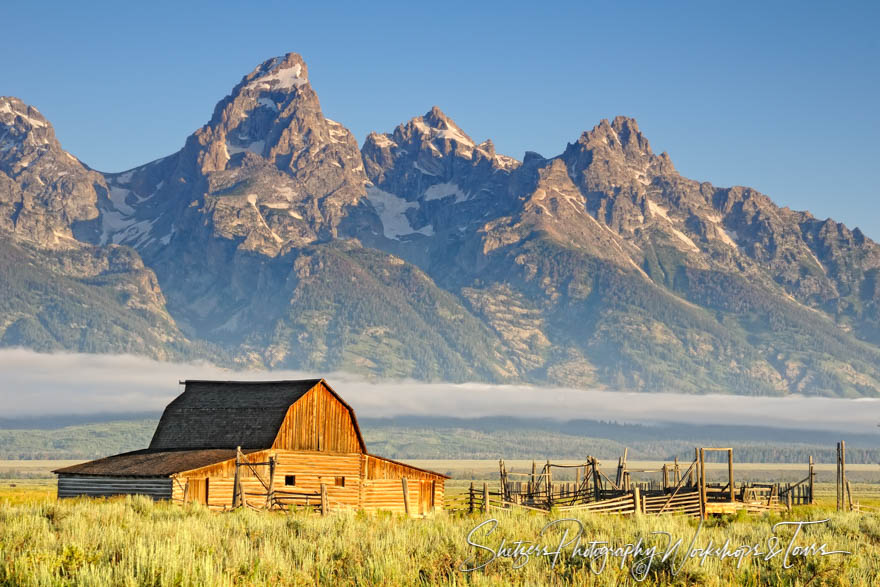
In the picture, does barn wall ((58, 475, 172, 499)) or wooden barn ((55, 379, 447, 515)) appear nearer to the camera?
barn wall ((58, 475, 172, 499))

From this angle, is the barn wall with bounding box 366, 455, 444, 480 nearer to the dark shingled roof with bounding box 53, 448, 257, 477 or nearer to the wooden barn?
the wooden barn

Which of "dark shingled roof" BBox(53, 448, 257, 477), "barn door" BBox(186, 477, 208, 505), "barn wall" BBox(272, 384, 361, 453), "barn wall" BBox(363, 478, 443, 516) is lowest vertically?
"barn wall" BBox(363, 478, 443, 516)

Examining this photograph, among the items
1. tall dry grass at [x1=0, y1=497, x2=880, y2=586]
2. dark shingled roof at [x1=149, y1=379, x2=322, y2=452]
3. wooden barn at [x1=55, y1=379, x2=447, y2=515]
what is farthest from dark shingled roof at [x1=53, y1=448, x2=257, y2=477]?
tall dry grass at [x1=0, y1=497, x2=880, y2=586]

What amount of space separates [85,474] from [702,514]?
1094 inches

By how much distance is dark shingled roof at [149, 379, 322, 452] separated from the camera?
54.8 m

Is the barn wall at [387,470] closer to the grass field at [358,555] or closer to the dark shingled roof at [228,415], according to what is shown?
the dark shingled roof at [228,415]

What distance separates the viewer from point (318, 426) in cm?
5678

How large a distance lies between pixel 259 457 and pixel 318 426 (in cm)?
A: 545

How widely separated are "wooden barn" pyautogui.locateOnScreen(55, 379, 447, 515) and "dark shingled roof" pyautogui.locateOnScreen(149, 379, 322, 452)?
6cm

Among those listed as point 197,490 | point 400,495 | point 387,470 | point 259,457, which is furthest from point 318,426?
point 197,490

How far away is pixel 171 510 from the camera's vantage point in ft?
102

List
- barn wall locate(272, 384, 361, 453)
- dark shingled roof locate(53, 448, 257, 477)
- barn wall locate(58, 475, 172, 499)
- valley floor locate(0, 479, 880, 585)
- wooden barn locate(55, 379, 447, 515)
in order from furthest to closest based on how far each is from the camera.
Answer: barn wall locate(272, 384, 361, 453), wooden barn locate(55, 379, 447, 515), dark shingled roof locate(53, 448, 257, 477), barn wall locate(58, 475, 172, 499), valley floor locate(0, 479, 880, 585)

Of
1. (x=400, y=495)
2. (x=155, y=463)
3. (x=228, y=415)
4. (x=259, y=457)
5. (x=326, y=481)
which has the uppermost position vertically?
(x=228, y=415)

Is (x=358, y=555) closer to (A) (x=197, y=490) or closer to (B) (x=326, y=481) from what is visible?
(A) (x=197, y=490)
